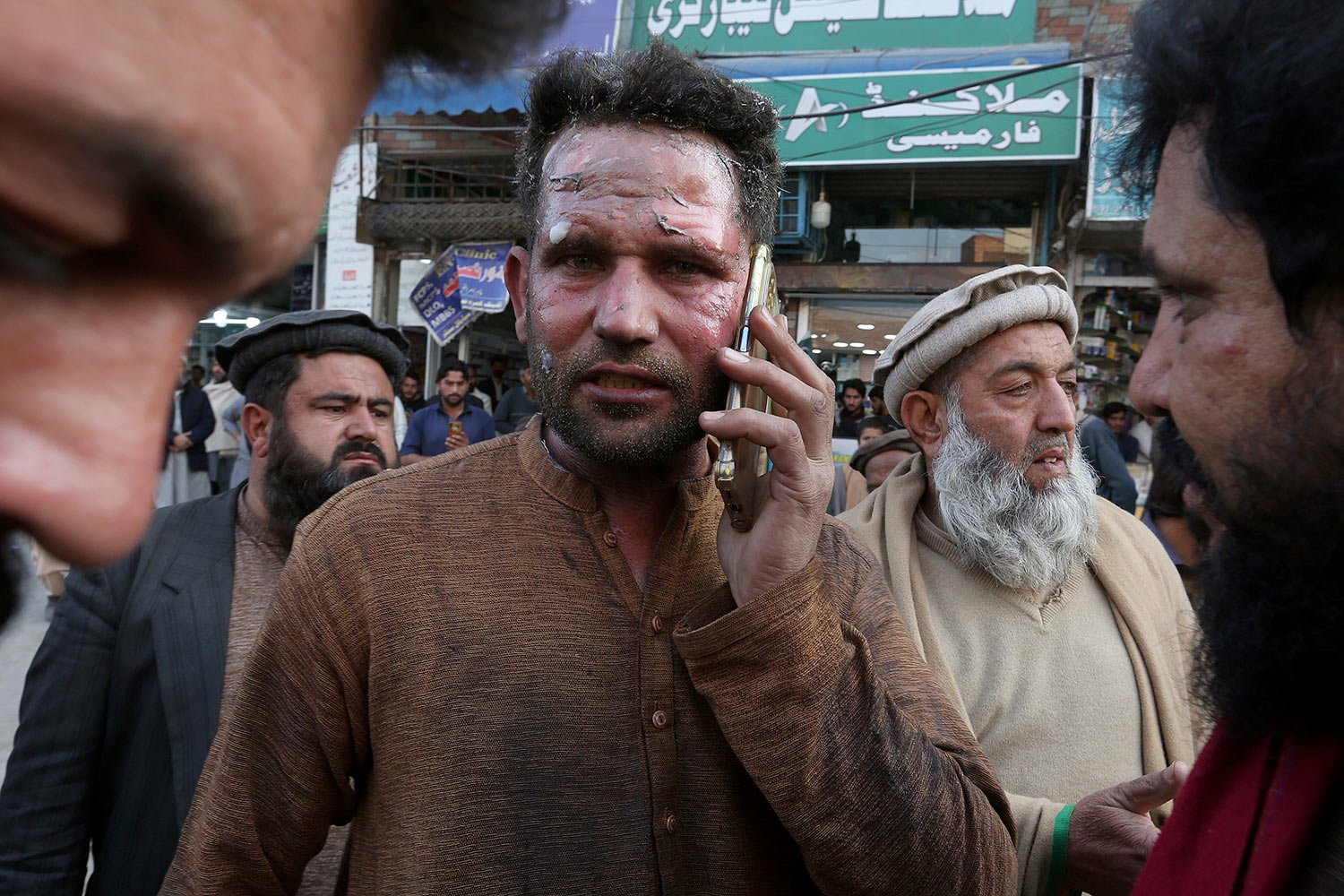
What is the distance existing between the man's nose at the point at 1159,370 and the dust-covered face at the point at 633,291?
69 centimetres

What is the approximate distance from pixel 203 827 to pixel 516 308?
104 cm

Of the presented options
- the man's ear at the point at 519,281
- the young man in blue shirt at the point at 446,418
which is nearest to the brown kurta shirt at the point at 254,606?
the man's ear at the point at 519,281

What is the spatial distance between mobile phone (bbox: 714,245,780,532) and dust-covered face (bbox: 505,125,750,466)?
4 cm

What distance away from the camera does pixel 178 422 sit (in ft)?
32.1

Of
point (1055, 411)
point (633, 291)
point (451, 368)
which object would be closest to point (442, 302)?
point (451, 368)

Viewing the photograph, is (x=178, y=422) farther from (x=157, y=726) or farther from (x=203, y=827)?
(x=203, y=827)

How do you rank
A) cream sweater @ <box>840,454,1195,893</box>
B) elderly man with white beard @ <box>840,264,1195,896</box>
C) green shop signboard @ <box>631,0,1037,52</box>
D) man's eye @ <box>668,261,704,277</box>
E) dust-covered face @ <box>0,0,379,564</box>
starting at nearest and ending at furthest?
dust-covered face @ <box>0,0,379,564</box> < man's eye @ <box>668,261,704,277</box> < elderly man with white beard @ <box>840,264,1195,896</box> < cream sweater @ <box>840,454,1195,893</box> < green shop signboard @ <box>631,0,1037,52</box>

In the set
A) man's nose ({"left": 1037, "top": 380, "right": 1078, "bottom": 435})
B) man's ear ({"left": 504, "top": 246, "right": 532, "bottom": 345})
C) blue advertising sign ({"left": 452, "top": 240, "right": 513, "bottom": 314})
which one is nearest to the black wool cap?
man's ear ({"left": 504, "top": 246, "right": 532, "bottom": 345})

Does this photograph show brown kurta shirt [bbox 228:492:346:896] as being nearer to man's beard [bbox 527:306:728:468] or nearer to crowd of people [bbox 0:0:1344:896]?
crowd of people [bbox 0:0:1344:896]

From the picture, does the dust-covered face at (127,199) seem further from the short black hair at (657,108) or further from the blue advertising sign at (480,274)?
the blue advertising sign at (480,274)

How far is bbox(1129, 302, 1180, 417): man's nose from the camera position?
1376 mm

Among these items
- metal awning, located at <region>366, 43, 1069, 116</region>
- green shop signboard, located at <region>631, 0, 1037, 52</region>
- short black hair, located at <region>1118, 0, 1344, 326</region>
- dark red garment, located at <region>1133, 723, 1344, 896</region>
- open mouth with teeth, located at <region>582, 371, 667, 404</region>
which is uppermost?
green shop signboard, located at <region>631, 0, 1037, 52</region>

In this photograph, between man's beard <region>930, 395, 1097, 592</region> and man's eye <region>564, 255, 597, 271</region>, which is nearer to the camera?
man's eye <region>564, 255, 597, 271</region>

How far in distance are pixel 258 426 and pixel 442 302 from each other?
7.96m
